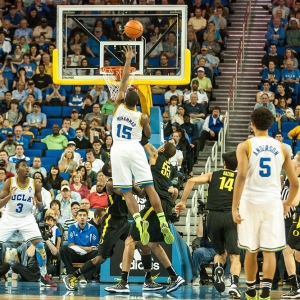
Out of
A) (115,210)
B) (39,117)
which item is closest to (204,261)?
(115,210)

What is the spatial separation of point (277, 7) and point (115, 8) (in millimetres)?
9647

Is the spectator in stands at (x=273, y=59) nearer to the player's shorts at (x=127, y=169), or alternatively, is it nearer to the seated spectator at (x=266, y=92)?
the seated spectator at (x=266, y=92)

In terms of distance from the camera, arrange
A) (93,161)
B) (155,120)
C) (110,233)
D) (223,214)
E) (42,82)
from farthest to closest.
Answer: (42,82)
(93,161)
(155,120)
(110,233)
(223,214)

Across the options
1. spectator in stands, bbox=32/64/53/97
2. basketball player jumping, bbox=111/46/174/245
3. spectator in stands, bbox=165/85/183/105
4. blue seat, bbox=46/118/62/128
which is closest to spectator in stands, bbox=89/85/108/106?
blue seat, bbox=46/118/62/128

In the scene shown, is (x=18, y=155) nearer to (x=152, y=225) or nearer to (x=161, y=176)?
(x=161, y=176)

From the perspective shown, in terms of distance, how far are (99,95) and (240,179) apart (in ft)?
40.0

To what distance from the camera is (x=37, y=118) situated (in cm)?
2086

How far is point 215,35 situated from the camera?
901 inches

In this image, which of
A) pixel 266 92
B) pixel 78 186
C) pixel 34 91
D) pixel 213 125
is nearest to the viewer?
pixel 78 186

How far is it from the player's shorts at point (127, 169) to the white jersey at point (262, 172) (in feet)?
7.32

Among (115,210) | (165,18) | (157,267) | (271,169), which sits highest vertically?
(165,18)

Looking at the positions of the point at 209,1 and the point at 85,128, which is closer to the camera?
the point at 85,128

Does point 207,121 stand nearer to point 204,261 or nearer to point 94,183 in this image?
point 94,183

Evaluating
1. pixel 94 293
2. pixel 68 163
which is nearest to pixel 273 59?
pixel 68 163
